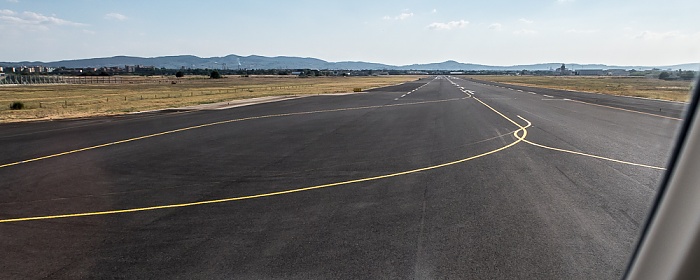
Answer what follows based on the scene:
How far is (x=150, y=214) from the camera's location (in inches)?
308

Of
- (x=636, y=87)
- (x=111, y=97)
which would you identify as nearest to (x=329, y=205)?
(x=636, y=87)

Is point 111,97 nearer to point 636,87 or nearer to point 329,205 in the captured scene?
point 329,205

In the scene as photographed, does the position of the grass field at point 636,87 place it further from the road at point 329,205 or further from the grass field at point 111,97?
the grass field at point 111,97

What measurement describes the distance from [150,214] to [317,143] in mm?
8167

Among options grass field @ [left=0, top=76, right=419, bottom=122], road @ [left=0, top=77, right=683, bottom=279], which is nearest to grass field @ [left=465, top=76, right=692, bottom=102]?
road @ [left=0, top=77, right=683, bottom=279]

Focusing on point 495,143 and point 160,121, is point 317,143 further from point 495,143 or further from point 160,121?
point 160,121

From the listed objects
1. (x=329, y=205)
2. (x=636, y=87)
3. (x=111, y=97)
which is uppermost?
(x=329, y=205)

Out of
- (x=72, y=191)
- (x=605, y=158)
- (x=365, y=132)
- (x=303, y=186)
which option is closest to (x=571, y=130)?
(x=605, y=158)

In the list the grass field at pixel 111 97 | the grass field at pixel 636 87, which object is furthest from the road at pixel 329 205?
the grass field at pixel 111 97

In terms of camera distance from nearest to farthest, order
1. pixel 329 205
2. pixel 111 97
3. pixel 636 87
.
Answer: pixel 329 205 < pixel 636 87 < pixel 111 97

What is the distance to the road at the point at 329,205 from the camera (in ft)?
18.6

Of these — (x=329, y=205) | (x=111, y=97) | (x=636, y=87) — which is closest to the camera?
(x=329, y=205)

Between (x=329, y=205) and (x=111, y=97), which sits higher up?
(x=329, y=205)

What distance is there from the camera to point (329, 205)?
322 inches
